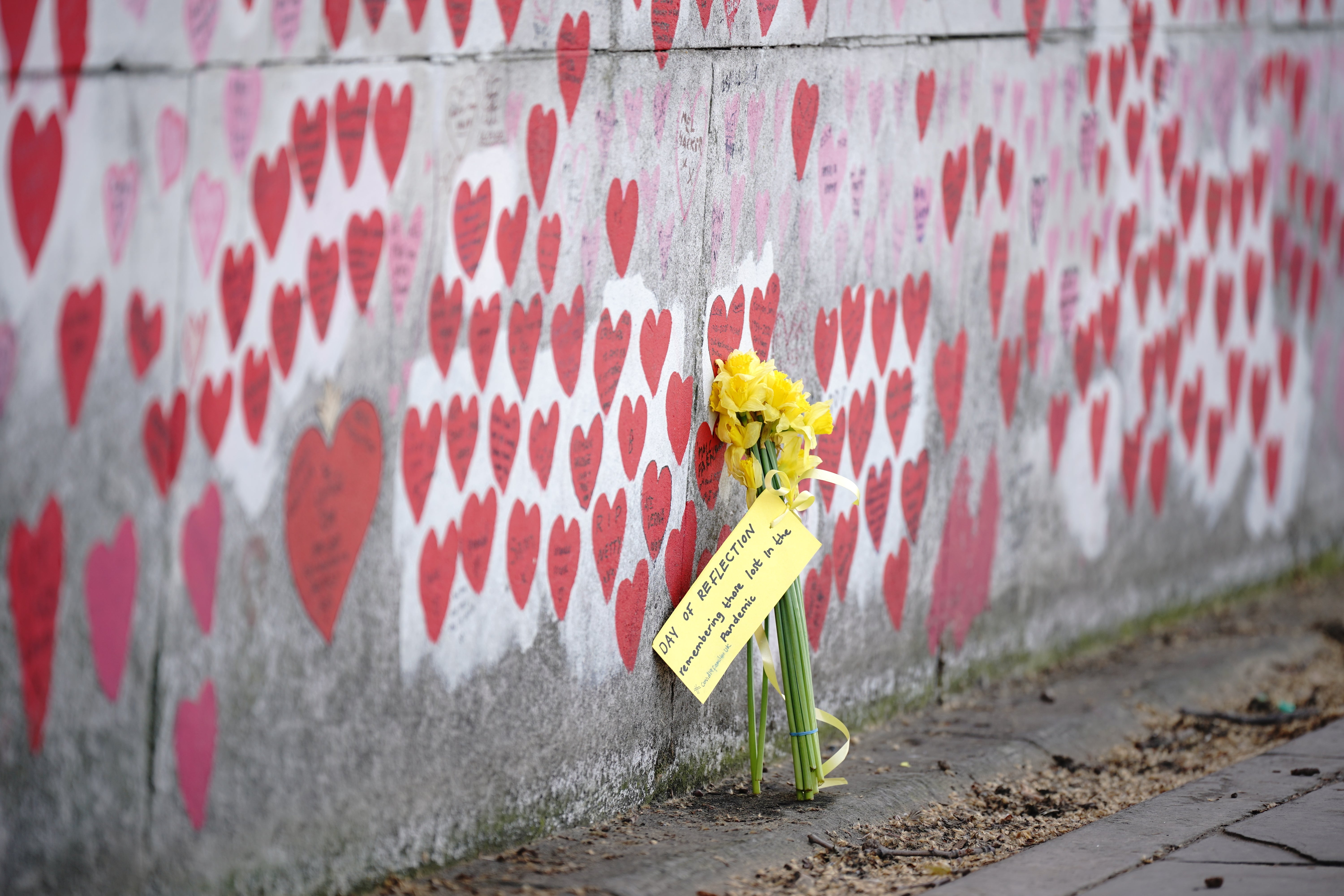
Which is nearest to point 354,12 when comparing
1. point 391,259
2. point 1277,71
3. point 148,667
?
point 391,259

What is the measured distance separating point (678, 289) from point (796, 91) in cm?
68

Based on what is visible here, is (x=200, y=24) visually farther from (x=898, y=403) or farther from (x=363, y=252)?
(x=898, y=403)

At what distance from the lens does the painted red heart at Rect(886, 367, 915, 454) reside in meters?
4.17

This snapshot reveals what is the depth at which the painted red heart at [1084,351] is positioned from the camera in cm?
495

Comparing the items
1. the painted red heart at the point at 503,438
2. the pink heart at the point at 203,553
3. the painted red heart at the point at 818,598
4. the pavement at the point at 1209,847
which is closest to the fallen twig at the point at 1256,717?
the pavement at the point at 1209,847

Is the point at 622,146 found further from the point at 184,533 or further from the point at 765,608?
the point at 184,533

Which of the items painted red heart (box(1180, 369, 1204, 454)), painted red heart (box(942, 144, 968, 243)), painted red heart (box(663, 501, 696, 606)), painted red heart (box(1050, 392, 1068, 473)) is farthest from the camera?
painted red heart (box(1180, 369, 1204, 454))

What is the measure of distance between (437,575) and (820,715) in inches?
42.0

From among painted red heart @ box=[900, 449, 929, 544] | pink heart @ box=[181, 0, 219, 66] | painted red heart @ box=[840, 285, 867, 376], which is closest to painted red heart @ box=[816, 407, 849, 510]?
painted red heart @ box=[840, 285, 867, 376]

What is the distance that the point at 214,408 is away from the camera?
8.21 ft

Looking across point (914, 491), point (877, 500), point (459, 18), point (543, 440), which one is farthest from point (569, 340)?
point (914, 491)

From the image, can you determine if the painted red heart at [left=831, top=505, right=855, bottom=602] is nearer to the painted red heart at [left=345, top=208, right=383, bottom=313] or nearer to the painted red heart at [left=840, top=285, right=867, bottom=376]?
the painted red heart at [left=840, top=285, right=867, bottom=376]

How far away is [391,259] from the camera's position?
278 cm

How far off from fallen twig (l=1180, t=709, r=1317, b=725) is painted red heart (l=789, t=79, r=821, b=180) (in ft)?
7.10
